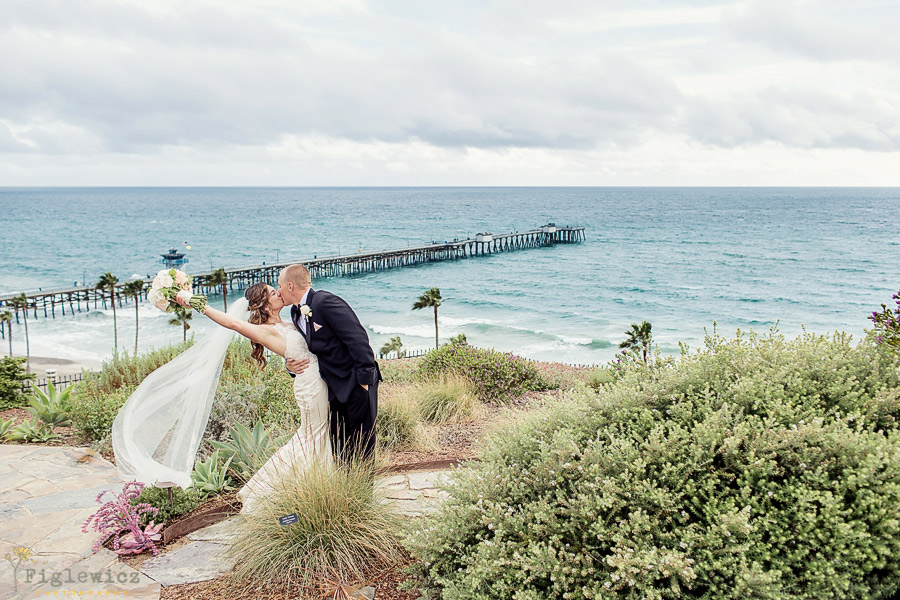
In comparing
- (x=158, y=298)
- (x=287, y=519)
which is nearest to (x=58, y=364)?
(x=158, y=298)

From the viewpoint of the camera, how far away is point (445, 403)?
29.0 feet

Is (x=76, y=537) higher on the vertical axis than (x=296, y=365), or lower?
lower

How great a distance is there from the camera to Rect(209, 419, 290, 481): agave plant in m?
5.36

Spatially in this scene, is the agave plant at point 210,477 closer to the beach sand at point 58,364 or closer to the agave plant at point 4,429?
the agave plant at point 4,429

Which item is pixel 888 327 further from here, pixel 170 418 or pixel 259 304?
pixel 170 418

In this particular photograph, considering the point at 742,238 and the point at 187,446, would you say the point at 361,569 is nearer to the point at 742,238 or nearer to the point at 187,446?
the point at 187,446

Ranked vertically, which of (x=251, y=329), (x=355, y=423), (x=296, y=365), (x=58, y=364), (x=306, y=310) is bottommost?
(x=58, y=364)

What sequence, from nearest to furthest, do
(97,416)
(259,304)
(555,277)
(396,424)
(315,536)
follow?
(315,536) < (259,304) < (396,424) < (97,416) < (555,277)

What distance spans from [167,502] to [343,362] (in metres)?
1.87

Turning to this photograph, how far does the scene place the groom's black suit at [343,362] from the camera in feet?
15.1

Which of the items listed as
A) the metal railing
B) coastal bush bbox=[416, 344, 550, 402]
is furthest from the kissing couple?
the metal railing

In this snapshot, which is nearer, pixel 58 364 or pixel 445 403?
pixel 445 403

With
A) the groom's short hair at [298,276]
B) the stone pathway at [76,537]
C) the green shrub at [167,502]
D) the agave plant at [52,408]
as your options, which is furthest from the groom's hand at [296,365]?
the agave plant at [52,408]

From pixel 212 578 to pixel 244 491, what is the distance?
2.59 feet
